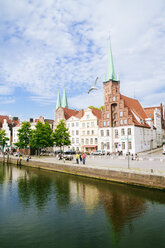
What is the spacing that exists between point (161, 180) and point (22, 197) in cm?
1355

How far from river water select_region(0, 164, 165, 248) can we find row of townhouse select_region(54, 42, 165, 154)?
33.1 m

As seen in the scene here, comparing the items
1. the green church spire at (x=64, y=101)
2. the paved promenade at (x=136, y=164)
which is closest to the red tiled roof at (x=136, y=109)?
the paved promenade at (x=136, y=164)

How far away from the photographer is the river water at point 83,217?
11.3 m

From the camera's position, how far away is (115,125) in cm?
5881

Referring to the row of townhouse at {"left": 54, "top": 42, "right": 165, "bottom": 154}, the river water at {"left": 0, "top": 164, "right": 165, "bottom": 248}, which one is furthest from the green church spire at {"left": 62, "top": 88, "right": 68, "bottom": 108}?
the river water at {"left": 0, "top": 164, "right": 165, "bottom": 248}

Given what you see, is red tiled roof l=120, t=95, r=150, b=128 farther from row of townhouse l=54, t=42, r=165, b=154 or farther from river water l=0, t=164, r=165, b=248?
river water l=0, t=164, r=165, b=248

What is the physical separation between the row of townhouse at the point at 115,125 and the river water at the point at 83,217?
33.1 metres

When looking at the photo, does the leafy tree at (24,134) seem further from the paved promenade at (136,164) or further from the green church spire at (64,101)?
the green church spire at (64,101)

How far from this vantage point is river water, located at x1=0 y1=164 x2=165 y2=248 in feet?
37.0

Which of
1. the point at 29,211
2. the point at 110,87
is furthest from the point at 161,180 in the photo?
the point at 110,87

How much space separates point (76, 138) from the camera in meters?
67.2

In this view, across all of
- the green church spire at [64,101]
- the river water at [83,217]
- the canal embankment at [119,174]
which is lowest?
the river water at [83,217]

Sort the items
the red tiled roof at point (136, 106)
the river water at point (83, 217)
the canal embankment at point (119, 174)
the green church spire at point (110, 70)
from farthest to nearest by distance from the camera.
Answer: the green church spire at point (110, 70) → the red tiled roof at point (136, 106) → the canal embankment at point (119, 174) → the river water at point (83, 217)

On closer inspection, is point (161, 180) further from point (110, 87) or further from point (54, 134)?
point (110, 87)
